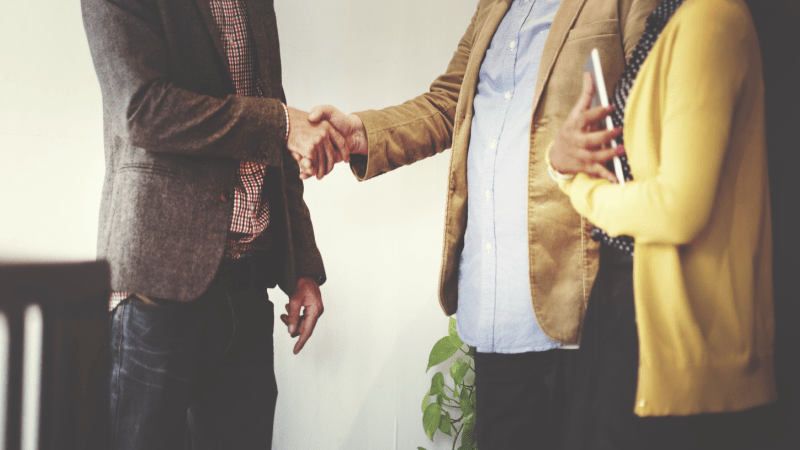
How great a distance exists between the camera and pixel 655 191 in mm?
654

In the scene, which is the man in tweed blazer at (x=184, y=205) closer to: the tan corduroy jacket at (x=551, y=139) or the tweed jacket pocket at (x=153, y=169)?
the tweed jacket pocket at (x=153, y=169)

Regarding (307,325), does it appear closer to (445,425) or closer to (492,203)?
(492,203)

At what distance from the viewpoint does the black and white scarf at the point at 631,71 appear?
714 millimetres

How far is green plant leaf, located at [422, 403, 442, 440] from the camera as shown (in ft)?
6.19

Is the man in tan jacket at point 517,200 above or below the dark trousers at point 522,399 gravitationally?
above

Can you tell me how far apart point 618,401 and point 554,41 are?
0.66 metres

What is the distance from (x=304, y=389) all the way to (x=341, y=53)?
1374mm

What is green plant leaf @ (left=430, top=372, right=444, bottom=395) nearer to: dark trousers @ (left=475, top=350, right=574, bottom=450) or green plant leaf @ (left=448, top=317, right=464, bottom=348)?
green plant leaf @ (left=448, top=317, right=464, bottom=348)

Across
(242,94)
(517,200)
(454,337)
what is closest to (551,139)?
(517,200)

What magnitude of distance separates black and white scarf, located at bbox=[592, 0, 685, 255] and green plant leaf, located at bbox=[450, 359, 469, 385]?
3.98 feet

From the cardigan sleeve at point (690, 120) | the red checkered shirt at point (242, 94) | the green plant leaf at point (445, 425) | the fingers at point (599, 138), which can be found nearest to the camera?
the cardigan sleeve at point (690, 120)

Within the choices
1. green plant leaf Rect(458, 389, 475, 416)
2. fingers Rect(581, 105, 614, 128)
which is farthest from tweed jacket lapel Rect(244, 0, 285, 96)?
green plant leaf Rect(458, 389, 475, 416)

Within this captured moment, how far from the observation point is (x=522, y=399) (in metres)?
1.04

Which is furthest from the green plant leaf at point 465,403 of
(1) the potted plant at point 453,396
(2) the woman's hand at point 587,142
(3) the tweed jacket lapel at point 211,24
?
(3) the tweed jacket lapel at point 211,24
